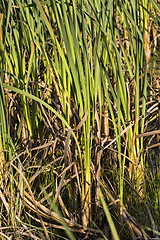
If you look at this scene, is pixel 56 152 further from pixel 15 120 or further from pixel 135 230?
pixel 135 230

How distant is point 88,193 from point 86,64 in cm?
41

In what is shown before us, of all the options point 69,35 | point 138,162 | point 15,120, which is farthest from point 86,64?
point 15,120

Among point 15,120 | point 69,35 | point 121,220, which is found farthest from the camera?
point 15,120

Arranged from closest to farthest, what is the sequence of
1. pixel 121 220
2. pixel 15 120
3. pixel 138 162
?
pixel 121 220 < pixel 138 162 < pixel 15 120

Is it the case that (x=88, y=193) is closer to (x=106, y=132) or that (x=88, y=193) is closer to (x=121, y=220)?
(x=121, y=220)

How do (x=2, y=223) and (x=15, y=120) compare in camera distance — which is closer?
(x=2, y=223)

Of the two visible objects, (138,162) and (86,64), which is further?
(138,162)

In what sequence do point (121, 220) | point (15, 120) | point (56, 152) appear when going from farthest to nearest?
point (15, 120)
point (56, 152)
point (121, 220)

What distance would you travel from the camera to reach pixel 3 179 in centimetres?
82

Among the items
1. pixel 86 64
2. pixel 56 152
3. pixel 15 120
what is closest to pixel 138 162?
pixel 56 152

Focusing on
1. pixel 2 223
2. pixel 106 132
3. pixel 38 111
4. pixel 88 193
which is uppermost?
pixel 38 111

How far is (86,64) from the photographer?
0.65m

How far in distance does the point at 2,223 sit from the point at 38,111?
0.42 metres

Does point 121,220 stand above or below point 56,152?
below
